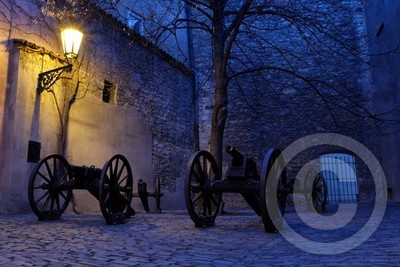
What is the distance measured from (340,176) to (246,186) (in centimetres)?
1031

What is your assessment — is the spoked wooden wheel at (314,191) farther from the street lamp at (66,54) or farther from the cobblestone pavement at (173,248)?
the street lamp at (66,54)

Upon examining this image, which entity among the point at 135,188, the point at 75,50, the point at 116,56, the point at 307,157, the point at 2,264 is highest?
the point at 116,56

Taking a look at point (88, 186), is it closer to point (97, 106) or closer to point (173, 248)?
point (173, 248)

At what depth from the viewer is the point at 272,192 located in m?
4.63

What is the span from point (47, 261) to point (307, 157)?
40.8 ft

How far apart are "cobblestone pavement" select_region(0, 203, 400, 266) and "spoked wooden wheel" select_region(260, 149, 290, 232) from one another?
7.9 inches

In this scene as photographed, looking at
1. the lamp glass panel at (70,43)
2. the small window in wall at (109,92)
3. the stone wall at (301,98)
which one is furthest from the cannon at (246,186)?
the stone wall at (301,98)

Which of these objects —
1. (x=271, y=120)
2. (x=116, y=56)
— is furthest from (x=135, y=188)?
→ (x=271, y=120)

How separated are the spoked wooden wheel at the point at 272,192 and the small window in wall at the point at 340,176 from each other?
9725 mm

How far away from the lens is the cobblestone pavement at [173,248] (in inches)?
106

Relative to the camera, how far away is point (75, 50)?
711cm

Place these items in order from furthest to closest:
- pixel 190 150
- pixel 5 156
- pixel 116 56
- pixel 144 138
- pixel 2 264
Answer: pixel 190 150 < pixel 144 138 < pixel 116 56 < pixel 5 156 < pixel 2 264

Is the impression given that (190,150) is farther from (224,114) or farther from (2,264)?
(2,264)

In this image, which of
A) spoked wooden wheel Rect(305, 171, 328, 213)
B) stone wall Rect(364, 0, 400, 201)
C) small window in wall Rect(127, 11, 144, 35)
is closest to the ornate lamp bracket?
small window in wall Rect(127, 11, 144, 35)
